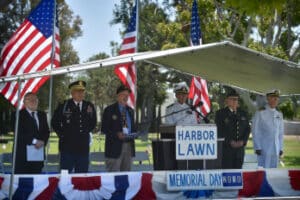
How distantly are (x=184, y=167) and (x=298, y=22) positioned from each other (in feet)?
60.6

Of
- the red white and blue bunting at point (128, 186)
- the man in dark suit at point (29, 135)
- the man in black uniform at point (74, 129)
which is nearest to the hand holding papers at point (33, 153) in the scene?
the man in dark suit at point (29, 135)

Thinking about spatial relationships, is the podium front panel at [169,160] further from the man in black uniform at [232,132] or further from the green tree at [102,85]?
the green tree at [102,85]

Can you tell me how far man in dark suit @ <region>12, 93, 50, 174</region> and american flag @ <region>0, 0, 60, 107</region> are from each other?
3.39ft

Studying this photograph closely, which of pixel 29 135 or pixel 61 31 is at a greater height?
pixel 61 31

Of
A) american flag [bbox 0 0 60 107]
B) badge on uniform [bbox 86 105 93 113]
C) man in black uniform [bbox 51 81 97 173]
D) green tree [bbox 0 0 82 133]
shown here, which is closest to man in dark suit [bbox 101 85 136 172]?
badge on uniform [bbox 86 105 93 113]

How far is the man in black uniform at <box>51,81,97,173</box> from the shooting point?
372 inches

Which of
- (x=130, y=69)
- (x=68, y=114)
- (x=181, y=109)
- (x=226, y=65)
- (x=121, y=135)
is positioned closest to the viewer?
(x=68, y=114)

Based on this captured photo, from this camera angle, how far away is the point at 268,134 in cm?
1091

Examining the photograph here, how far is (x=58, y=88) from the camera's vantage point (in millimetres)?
50656

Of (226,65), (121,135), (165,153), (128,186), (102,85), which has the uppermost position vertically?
(102,85)

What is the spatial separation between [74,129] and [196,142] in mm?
2047

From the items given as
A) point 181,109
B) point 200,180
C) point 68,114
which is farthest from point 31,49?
point 200,180

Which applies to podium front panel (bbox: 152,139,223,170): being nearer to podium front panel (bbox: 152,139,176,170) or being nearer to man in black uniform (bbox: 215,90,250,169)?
podium front panel (bbox: 152,139,176,170)

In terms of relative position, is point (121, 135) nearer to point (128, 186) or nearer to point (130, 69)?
point (128, 186)
